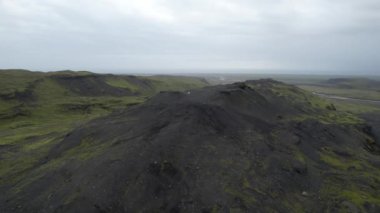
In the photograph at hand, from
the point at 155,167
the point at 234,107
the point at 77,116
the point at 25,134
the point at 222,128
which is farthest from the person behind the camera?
the point at 77,116

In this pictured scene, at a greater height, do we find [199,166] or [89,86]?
[199,166]

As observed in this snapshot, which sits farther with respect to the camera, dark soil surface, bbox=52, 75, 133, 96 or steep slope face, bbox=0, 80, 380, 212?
dark soil surface, bbox=52, 75, 133, 96

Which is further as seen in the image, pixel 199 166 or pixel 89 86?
pixel 89 86

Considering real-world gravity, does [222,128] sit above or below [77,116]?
above

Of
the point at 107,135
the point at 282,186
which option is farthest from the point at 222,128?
the point at 107,135

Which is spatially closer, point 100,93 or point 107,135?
point 107,135

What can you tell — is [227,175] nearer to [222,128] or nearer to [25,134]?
[222,128]

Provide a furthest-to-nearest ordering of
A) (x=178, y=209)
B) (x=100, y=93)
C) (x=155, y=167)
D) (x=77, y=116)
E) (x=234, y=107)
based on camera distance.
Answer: (x=100, y=93), (x=77, y=116), (x=234, y=107), (x=155, y=167), (x=178, y=209)

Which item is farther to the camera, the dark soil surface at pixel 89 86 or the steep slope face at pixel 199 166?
the dark soil surface at pixel 89 86
